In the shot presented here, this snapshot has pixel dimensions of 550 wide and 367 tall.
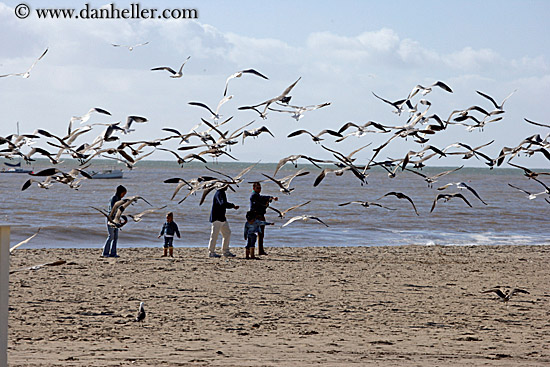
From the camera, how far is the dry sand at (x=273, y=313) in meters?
7.11

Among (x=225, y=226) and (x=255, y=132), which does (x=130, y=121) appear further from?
(x=225, y=226)

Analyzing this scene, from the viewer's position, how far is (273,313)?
9.44 meters

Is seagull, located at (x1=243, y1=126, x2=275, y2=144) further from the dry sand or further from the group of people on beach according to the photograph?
the group of people on beach

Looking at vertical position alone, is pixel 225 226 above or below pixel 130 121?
below

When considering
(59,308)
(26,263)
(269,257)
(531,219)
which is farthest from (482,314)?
(531,219)

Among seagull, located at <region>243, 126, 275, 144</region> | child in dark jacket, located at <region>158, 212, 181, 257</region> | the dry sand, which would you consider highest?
seagull, located at <region>243, 126, 275, 144</region>

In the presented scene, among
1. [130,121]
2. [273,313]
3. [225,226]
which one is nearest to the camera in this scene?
[130,121]

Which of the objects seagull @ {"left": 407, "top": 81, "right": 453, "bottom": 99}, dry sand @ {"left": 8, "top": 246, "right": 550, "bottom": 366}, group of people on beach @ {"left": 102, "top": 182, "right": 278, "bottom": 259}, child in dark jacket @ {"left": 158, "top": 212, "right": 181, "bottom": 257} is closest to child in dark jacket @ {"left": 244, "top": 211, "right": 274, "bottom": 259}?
group of people on beach @ {"left": 102, "top": 182, "right": 278, "bottom": 259}

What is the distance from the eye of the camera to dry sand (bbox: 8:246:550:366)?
711cm

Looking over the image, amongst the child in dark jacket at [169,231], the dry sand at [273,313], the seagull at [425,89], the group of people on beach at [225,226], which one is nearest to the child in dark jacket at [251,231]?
the group of people on beach at [225,226]

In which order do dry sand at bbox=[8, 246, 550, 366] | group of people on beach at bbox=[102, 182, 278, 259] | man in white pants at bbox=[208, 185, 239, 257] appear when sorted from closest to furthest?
1. dry sand at bbox=[8, 246, 550, 366]
2. man in white pants at bbox=[208, 185, 239, 257]
3. group of people on beach at bbox=[102, 182, 278, 259]

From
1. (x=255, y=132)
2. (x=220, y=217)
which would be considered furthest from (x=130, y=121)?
(x=220, y=217)

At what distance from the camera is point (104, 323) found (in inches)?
336

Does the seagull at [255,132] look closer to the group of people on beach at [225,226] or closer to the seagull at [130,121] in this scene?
the seagull at [130,121]
